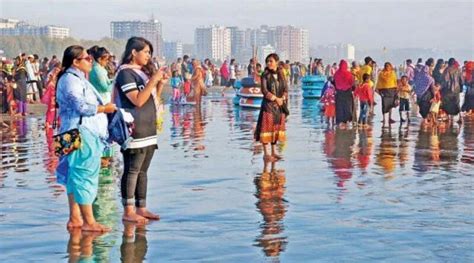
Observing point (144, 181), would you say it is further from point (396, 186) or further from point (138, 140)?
point (396, 186)

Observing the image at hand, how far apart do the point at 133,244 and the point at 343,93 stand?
14.1m

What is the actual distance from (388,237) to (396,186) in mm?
3311

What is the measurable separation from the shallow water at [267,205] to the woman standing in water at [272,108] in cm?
42

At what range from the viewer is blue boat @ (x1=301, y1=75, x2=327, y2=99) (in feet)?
124

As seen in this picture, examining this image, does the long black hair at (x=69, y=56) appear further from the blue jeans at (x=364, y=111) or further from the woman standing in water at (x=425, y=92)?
the woman standing in water at (x=425, y=92)

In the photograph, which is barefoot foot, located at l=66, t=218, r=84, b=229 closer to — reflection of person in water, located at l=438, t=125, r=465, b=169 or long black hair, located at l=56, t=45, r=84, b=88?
long black hair, located at l=56, t=45, r=84, b=88

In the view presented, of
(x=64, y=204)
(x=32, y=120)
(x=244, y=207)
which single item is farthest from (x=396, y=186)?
(x=32, y=120)

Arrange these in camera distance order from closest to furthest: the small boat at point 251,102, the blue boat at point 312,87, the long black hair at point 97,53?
the long black hair at point 97,53
the small boat at point 251,102
the blue boat at point 312,87

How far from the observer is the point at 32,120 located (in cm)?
2372

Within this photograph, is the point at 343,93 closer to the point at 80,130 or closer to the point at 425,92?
the point at 425,92

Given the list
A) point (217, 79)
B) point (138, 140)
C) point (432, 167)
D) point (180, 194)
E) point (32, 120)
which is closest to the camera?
point (138, 140)

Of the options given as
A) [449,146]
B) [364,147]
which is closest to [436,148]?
[449,146]

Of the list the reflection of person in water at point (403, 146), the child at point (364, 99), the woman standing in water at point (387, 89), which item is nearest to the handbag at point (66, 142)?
the reflection of person in water at point (403, 146)

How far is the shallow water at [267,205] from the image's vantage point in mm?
7309
